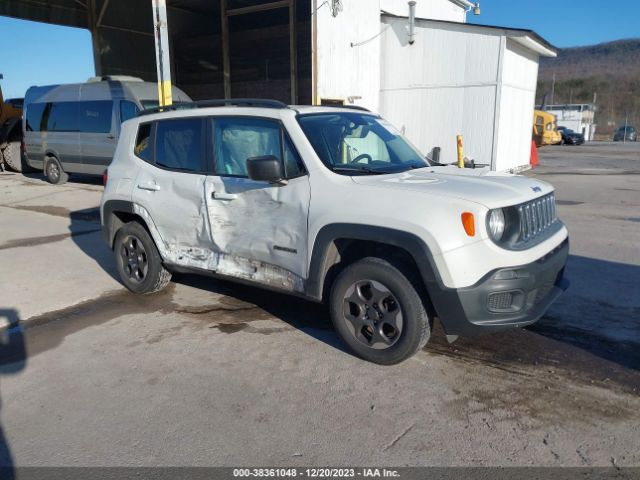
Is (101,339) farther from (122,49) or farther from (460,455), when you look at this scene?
(122,49)

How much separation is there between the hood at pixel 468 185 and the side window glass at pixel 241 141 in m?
0.86

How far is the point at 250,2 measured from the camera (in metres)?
19.2

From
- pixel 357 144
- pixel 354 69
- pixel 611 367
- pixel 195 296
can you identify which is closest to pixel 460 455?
pixel 611 367

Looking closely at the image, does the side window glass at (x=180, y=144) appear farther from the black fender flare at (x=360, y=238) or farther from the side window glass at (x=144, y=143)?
the black fender flare at (x=360, y=238)

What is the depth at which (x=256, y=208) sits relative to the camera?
417 centimetres

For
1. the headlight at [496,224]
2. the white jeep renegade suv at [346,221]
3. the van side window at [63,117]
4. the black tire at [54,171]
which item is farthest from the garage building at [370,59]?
the headlight at [496,224]

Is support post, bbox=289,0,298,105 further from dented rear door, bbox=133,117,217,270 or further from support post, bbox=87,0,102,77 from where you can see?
dented rear door, bbox=133,117,217,270

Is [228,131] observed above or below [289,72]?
below

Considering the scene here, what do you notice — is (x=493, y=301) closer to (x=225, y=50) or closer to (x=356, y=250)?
(x=356, y=250)

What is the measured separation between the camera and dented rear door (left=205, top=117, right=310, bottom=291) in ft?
13.0

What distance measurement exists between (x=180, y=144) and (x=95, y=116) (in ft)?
28.7

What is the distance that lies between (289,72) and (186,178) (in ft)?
49.8

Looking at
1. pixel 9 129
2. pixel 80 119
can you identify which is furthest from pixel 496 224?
pixel 9 129

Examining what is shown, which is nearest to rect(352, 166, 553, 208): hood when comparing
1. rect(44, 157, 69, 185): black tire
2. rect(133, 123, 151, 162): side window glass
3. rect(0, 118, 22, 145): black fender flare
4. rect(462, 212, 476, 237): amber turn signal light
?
rect(462, 212, 476, 237): amber turn signal light
